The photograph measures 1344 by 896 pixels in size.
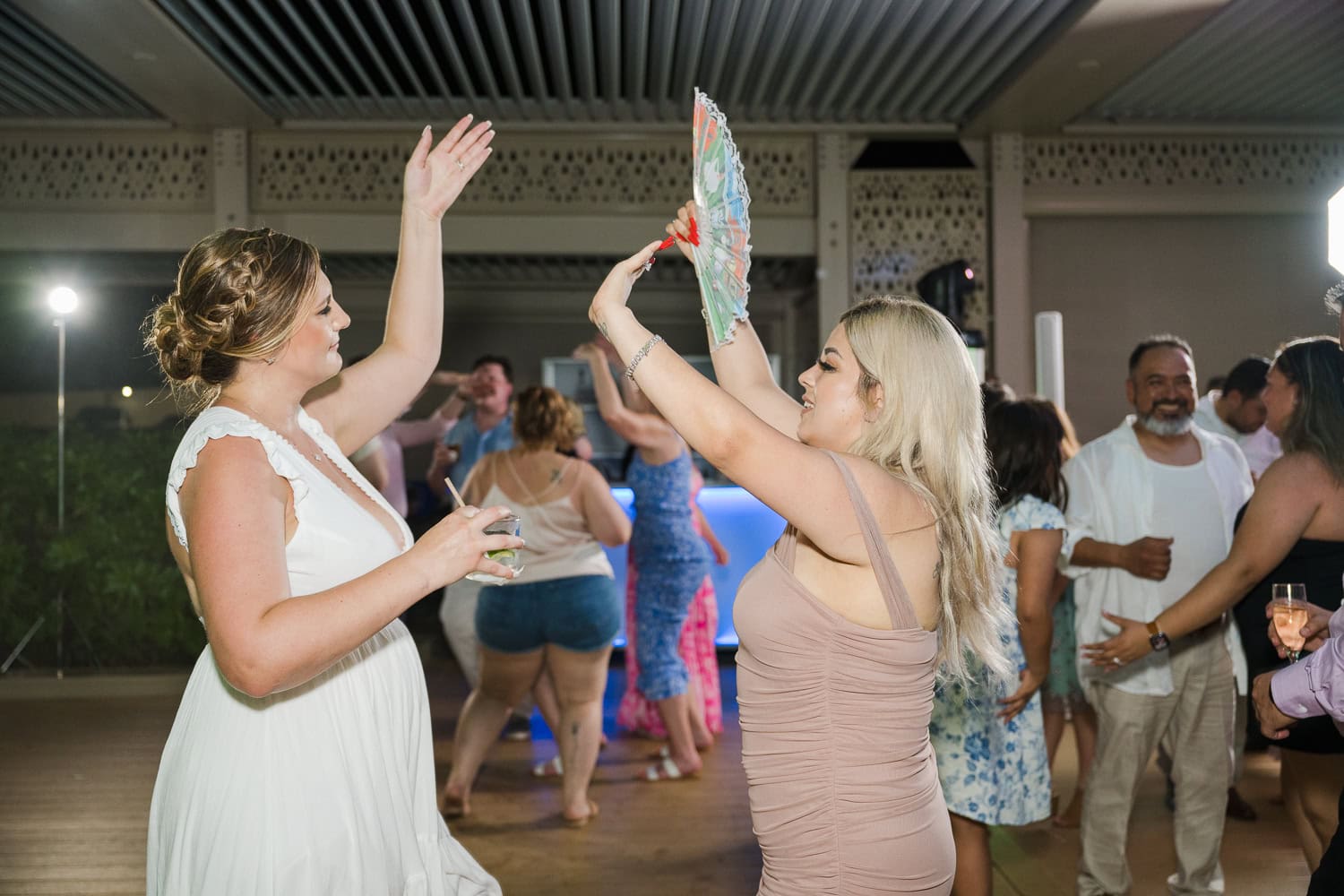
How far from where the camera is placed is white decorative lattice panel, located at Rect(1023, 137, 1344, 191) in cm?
771

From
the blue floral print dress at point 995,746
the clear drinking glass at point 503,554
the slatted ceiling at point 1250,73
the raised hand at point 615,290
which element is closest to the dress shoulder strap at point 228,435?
the clear drinking glass at point 503,554

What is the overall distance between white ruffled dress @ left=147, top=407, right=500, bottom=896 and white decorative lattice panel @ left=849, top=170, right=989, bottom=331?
253 inches

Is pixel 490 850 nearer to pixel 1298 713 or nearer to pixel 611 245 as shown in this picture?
pixel 1298 713

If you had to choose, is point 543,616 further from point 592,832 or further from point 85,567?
point 85,567

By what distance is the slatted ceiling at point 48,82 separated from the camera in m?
5.88

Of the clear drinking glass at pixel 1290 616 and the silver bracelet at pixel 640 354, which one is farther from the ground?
the silver bracelet at pixel 640 354

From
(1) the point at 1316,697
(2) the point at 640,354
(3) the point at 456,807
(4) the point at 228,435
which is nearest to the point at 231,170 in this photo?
(3) the point at 456,807

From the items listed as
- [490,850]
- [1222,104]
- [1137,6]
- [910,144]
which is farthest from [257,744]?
[1222,104]

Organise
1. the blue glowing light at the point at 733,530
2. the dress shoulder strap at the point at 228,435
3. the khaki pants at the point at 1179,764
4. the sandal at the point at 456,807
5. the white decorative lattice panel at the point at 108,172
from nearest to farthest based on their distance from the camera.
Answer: the dress shoulder strap at the point at 228,435, the khaki pants at the point at 1179,764, the sandal at the point at 456,807, the blue glowing light at the point at 733,530, the white decorative lattice panel at the point at 108,172

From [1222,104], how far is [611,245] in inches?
164

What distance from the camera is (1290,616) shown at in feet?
7.62

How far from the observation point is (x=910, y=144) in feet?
25.2

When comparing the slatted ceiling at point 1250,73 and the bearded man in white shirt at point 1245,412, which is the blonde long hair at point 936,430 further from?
the slatted ceiling at point 1250,73

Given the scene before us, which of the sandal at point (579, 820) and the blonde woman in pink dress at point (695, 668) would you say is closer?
the sandal at point (579, 820)
